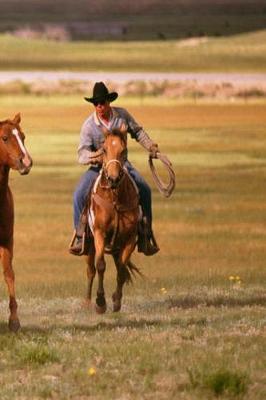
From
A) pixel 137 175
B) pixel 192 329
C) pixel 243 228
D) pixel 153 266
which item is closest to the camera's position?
pixel 192 329

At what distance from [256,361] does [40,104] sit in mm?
39505

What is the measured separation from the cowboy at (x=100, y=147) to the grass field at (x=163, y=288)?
1.93 feet

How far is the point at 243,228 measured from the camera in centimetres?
2589

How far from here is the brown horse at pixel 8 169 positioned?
1373 cm

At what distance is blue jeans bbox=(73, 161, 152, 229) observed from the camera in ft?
53.4

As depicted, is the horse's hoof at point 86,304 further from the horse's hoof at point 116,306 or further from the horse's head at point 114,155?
the horse's head at point 114,155

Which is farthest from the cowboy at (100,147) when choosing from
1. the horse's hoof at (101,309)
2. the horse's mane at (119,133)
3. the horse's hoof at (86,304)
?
the horse's hoof at (101,309)

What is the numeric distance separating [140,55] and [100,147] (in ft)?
213

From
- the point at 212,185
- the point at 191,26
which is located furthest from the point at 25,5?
the point at 212,185

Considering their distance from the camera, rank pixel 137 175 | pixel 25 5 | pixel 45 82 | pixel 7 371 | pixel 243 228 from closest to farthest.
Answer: pixel 7 371 < pixel 137 175 < pixel 243 228 < pixel 45 82 < pixel 25 5

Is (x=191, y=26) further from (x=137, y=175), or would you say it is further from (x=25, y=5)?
(x=137, y=175)

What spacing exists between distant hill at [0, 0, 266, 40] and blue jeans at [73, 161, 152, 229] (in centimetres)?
7915

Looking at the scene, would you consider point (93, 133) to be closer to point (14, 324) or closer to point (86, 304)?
point (86, 304)

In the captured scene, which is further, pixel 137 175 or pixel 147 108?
pixel 147 108
